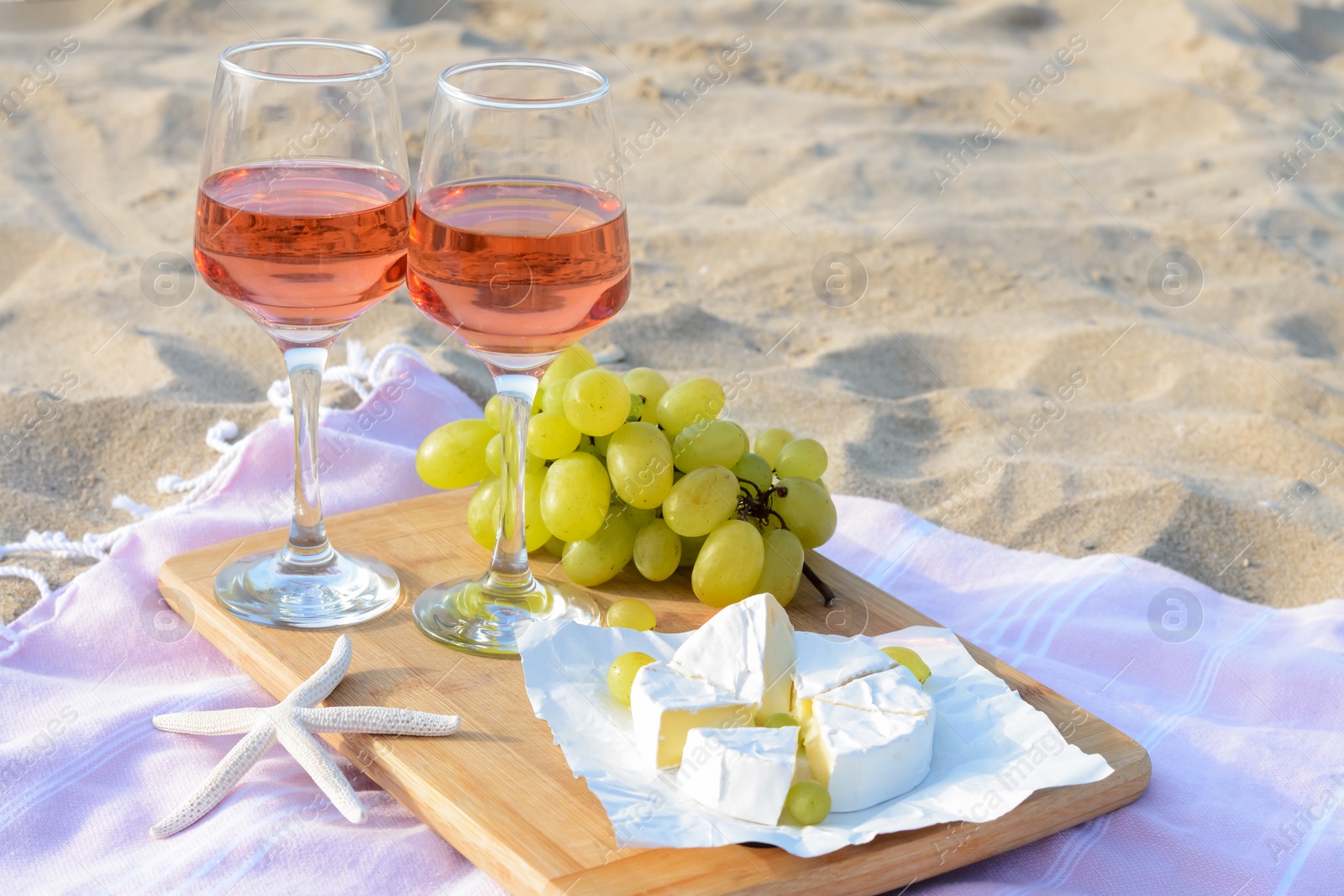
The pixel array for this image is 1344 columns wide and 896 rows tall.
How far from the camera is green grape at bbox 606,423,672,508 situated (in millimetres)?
1580

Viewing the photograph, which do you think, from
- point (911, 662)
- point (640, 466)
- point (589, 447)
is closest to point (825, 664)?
point (911, 662)

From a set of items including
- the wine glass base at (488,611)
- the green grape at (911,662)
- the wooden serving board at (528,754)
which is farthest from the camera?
the wine glass base at (488,611)

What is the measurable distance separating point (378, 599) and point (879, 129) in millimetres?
3076

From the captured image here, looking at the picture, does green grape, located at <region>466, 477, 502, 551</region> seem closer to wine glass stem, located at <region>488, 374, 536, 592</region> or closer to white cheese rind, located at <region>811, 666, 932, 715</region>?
wine glass stem, located at <region>488, 374, 536, 592</region>

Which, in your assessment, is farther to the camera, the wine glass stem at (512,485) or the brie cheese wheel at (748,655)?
the wine glass stem at (512,485)

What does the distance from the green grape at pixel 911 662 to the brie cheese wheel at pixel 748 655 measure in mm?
129

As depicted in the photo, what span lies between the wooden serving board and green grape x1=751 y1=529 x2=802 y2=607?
41 mm

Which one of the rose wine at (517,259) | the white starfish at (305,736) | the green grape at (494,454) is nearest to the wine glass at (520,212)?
the rose wine at (517,259)

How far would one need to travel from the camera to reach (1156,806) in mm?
1400

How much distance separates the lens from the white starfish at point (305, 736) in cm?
129

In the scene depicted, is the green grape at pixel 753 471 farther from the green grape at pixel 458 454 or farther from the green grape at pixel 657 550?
the green grape at pixel 458 454

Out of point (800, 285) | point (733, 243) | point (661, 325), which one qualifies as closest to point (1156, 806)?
point (661, 325)

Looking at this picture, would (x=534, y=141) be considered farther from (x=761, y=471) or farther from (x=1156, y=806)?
(x=1156, y=806)

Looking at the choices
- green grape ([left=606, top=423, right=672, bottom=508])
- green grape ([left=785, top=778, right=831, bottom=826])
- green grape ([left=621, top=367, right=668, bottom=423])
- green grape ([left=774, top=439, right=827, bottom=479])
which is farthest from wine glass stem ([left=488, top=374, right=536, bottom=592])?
green grape ([left=785, top=778, right=831, bottom=826])
